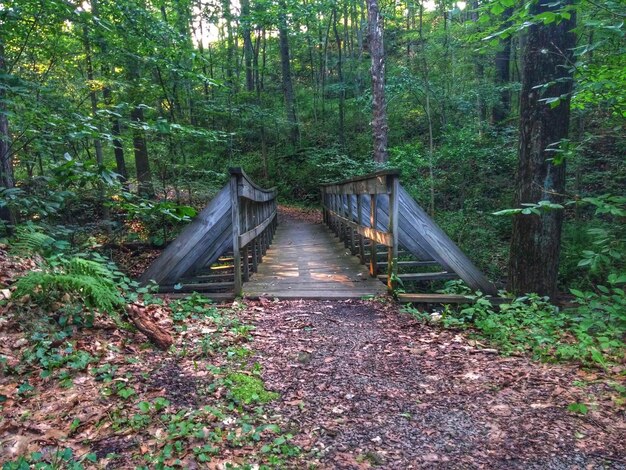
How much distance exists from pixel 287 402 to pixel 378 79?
10944 mm

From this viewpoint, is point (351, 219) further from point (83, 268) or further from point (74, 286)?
point (74, 286)

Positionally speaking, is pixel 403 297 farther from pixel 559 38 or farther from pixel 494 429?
pixel 559 38

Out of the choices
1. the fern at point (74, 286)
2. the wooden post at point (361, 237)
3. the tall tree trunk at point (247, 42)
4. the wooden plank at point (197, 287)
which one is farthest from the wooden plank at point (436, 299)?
the tall tree trunk at point (247, 42)

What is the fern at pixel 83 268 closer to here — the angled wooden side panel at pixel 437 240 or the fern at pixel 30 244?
the fern at pixel 30 244

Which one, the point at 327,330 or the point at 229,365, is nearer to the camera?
the point at 229,365

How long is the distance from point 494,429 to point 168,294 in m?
4.05

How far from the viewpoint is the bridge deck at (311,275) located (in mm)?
5244

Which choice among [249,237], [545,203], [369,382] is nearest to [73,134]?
[249,237]

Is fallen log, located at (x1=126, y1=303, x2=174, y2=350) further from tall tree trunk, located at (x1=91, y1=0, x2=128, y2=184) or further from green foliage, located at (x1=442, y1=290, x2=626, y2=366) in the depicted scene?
green foliage, located at (x1=442, y1=290, x2=626, y2=366)

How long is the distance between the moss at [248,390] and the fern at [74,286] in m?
1.32

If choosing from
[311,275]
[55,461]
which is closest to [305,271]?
[311,275]

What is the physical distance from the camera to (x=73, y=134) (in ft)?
11.6

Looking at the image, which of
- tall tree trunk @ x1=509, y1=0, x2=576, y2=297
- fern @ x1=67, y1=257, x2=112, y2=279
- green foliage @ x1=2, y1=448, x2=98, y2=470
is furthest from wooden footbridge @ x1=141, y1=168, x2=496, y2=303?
green foliage @ x1=2, y1=448, x2=98, y2=470

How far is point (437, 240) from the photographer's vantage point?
551 cm
